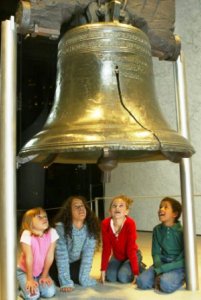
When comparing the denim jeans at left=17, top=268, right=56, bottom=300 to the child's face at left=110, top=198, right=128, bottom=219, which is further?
the child's face at left=110, top=198, right=128, bottom=219

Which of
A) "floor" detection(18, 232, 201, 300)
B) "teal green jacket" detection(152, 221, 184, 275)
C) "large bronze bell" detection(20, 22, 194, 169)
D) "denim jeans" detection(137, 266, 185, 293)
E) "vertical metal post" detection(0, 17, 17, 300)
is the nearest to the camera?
"large bronze bell" detection(20, 22, 194, 169)

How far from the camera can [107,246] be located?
329 cm

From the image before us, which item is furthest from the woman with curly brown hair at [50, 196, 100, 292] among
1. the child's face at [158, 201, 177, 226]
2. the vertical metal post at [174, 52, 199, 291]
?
the vertical metal post at [174, 52, 199, 291]

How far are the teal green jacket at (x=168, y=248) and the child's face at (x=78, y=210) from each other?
0.58 metres

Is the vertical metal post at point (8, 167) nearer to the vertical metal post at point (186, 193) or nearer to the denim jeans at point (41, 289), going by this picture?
the denim jeans at point (41, 289)

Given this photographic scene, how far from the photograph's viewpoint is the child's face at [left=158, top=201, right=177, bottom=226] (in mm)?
3090

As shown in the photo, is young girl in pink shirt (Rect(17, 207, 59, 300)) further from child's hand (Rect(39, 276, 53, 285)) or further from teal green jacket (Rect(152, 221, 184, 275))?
teal green jacket (Rect(152, 221, 184, 275))

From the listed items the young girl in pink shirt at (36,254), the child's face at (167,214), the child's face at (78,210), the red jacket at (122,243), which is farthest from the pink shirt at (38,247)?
the child's face at (167,214)

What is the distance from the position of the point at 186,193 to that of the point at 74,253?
0.98m

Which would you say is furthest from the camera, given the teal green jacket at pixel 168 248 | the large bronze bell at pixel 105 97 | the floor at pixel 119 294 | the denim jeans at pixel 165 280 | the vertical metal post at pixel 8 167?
the teal green jacket at pixel 168 248

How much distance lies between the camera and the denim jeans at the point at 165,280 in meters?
2.86

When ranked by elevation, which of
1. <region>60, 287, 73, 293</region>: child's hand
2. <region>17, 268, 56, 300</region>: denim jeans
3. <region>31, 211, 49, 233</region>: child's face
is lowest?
<region>60, 287, 73, 293</region>: child's hand

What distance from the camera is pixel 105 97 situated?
1.98 meters

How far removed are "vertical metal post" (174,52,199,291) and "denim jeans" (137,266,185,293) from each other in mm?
66
